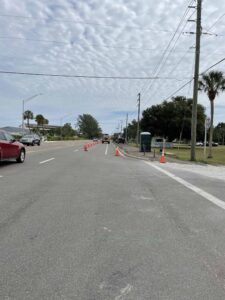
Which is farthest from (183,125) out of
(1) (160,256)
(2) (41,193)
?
(1) (160,256)

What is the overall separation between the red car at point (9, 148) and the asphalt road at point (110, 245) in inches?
248

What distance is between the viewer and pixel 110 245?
5.20 meters

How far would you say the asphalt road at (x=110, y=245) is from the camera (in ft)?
12.5

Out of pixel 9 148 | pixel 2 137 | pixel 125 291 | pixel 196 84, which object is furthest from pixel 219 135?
pixel 125 291

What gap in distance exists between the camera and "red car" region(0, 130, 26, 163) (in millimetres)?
15484

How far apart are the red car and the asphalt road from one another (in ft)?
20.7

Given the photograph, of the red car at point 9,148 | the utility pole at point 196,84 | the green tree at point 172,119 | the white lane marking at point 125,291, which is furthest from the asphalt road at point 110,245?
the green tree at point 172,119

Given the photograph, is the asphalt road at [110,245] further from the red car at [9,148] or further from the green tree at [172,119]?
the green tree at [172,119]

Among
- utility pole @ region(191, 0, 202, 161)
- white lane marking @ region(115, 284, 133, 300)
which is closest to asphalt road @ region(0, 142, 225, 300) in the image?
white lane marking @ region(115, 284, 133, 300)

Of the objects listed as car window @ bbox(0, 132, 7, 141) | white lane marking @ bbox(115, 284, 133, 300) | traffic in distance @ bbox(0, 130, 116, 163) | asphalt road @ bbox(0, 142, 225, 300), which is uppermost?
car window @ bbox(0, 132, 7, 141)

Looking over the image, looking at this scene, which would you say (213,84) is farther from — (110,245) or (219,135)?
(219,135)

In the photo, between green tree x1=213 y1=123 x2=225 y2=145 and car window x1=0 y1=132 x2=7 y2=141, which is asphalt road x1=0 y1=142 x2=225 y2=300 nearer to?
car window x1=0 y1=132 x2=7 y2=141

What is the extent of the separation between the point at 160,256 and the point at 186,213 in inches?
109

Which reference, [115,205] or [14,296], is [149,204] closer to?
[115,205]
